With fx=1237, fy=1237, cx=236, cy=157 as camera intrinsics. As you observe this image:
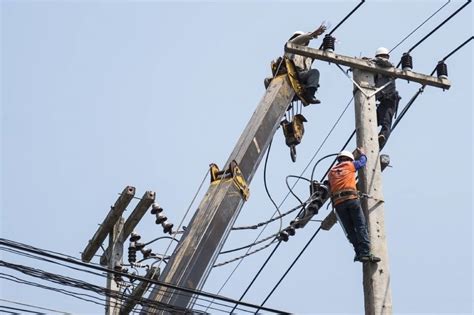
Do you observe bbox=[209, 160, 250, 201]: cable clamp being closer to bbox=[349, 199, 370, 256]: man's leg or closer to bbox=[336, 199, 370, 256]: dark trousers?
bbox=[336, 199, 370, 256]: dark trousers

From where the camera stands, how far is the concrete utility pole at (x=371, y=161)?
40.8 feet

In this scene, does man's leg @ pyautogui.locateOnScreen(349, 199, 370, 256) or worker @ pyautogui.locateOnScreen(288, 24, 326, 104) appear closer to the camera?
man's leg @ pyautogui.locateOnScreen(349, 199, 370, 256)

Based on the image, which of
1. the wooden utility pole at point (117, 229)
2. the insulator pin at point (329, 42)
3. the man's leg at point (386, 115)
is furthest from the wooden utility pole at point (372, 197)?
the wooden utility pole at point (117, 229)

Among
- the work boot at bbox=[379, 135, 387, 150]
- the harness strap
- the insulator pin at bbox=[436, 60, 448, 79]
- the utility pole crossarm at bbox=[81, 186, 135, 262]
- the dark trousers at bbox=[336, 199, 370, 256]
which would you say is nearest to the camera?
the dark trousers at bbox=[336, 199, 370, 256]

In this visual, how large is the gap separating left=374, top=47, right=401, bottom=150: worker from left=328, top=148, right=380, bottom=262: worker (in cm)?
126

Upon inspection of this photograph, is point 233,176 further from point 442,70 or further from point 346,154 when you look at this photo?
point 442,70

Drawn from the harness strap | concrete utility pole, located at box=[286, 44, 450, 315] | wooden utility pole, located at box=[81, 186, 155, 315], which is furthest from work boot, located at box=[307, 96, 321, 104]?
wooden utility pole, located at box=[81, 186, 155, 315]

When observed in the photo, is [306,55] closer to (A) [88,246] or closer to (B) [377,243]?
(B) [377,243]

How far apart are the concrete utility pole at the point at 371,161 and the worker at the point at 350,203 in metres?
0.08

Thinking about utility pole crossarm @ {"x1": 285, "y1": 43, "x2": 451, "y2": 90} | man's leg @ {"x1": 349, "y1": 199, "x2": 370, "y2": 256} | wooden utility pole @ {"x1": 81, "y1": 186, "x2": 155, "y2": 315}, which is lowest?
man's leg @ {"x1": 349, "y1": 199, "x2": 370, "y2": 256}

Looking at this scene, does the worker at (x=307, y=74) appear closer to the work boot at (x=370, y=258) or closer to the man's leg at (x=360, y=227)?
the man's leg at (x=360, y=227)

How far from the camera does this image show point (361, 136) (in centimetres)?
1348

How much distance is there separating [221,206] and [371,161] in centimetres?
168

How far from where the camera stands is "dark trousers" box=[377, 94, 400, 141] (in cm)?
1498
